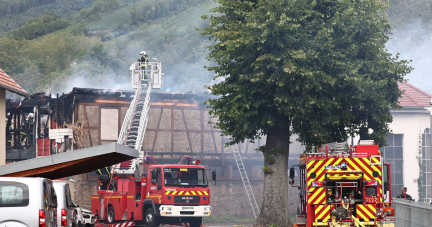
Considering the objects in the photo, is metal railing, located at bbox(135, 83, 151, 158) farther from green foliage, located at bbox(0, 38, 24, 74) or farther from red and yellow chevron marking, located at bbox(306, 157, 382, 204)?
green foliage, located at bbox(0, 38, 24, 74)

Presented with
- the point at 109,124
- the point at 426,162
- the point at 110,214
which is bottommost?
the point at 110,214

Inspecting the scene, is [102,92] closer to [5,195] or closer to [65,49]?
[5,195]

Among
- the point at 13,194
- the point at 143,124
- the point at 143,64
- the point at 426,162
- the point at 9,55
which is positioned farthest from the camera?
the point at 9,55

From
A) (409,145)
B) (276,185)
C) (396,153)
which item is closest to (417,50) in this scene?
(409,145)

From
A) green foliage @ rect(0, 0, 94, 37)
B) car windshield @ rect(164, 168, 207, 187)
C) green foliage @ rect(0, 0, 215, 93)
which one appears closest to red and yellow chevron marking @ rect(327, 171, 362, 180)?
car windshield @ rect(164, 168, 207, 187)

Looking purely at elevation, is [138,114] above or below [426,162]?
above

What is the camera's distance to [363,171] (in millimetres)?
13492

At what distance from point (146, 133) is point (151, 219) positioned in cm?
1196

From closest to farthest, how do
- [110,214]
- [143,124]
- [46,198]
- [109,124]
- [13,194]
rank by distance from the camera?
[13,194]
[46,198]
[110,214]
[143,124]
[109,124]

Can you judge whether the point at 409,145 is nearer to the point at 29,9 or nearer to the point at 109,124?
the point at 109,124

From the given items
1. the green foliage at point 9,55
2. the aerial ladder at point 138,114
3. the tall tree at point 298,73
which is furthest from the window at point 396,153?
the green foliage at point 9,55

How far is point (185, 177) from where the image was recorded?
64.9 feet

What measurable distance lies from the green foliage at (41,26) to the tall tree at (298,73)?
90.7 metres

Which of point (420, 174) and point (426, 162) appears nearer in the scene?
point (420, 174)
